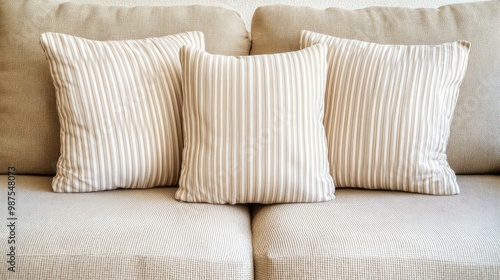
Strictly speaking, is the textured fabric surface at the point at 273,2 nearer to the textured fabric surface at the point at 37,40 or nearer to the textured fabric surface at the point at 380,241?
the textured fabric surface at the point at 37,40

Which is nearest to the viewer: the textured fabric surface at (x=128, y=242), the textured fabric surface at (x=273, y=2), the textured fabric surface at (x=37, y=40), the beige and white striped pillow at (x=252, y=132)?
the textured fabric surface at (x=128, y=242)

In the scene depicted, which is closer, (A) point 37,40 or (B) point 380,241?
(B) point 380,241

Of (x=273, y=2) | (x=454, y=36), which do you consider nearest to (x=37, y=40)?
(x=273, y=2)

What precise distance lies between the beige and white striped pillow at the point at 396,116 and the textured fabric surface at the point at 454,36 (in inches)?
4.8

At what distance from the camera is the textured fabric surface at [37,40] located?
4.59ft

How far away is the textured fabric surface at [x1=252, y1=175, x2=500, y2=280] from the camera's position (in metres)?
0.97

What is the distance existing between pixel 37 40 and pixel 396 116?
106cm

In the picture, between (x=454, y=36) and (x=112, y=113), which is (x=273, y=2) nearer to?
(x=454, y=36)

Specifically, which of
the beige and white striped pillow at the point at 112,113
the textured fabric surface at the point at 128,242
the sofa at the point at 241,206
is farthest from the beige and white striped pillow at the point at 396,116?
the beige and white striped pillow at the point at 112,113

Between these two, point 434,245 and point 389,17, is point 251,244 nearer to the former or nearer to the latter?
point 434,245

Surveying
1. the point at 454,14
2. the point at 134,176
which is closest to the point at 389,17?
the point at 454,14

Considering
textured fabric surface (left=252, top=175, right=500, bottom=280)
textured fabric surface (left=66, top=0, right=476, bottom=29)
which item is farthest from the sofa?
textured fabric surface (left=66, top=0, right=476, bottom=29)

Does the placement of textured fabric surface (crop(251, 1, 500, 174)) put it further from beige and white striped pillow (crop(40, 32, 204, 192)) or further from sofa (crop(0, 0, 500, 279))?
beige and white striped pillow (crop(40, 32, 204, 192))

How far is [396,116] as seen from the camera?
1264 mm
